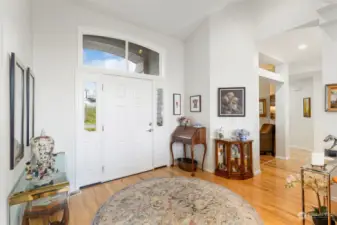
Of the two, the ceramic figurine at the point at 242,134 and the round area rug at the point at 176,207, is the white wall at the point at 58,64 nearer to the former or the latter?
the round area rug at the point at 176,207

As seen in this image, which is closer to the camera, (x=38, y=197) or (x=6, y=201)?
Result: (x=6, y=201)

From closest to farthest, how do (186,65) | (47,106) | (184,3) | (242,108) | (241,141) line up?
(47,106) < (184,3) < (241,141) < (242,108) < (186,65)

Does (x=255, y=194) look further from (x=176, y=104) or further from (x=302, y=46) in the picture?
(x=302, y=46)

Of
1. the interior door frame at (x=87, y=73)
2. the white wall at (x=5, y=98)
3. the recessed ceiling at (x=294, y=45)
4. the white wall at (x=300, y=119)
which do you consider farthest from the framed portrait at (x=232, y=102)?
the white wall at (x=300, y=119)

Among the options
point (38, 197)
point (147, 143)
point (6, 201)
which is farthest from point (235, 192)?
point (6, 201)

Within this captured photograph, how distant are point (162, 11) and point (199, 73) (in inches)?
58.0

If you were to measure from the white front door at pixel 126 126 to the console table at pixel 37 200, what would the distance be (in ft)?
4.88

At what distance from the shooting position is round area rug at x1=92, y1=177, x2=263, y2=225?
2051 mm

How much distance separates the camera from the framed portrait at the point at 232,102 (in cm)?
369

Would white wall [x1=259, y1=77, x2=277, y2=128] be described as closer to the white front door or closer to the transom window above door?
the transom window above door

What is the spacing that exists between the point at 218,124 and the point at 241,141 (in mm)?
583

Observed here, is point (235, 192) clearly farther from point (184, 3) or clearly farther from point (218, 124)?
point (184, 3)

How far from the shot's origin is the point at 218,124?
380 cm

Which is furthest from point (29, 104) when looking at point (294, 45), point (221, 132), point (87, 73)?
point (294, 45)
